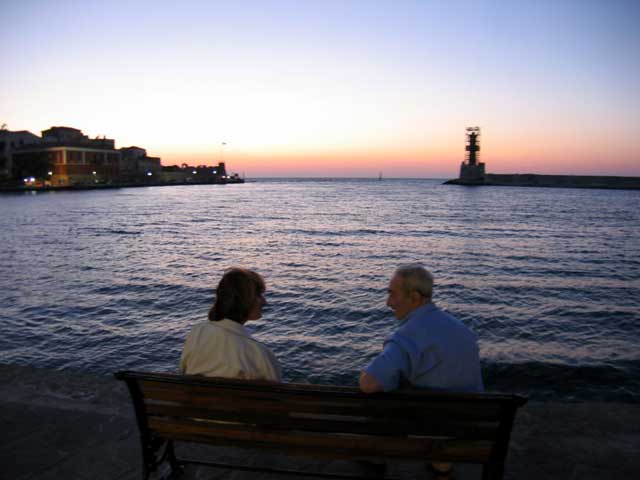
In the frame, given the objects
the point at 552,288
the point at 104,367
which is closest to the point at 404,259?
the point at 552,288

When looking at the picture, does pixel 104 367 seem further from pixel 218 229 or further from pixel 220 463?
pixel 218 229

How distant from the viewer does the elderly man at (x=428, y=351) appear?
260cm

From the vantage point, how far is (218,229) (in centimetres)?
3803

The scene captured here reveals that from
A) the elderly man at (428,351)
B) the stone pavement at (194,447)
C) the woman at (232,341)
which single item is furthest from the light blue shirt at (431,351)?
the stone pavement at (194,447)

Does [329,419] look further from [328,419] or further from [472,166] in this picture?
[472,166]

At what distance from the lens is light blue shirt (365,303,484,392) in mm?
2605

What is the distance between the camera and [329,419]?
8.36ft

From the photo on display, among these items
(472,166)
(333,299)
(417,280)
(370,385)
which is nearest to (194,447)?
(370,385)

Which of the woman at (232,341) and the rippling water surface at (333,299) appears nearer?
the woman at (232,341)

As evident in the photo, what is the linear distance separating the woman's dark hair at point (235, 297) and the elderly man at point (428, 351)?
849mm

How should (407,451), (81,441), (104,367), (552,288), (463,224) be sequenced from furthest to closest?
(463,224) < (552,288) < (104,367) < (81,441) < (407,451)

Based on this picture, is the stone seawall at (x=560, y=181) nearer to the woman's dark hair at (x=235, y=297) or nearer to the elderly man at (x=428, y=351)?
the elderly man at (x=428, y=351)

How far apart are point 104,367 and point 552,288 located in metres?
13.8

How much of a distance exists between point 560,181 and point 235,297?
167m
